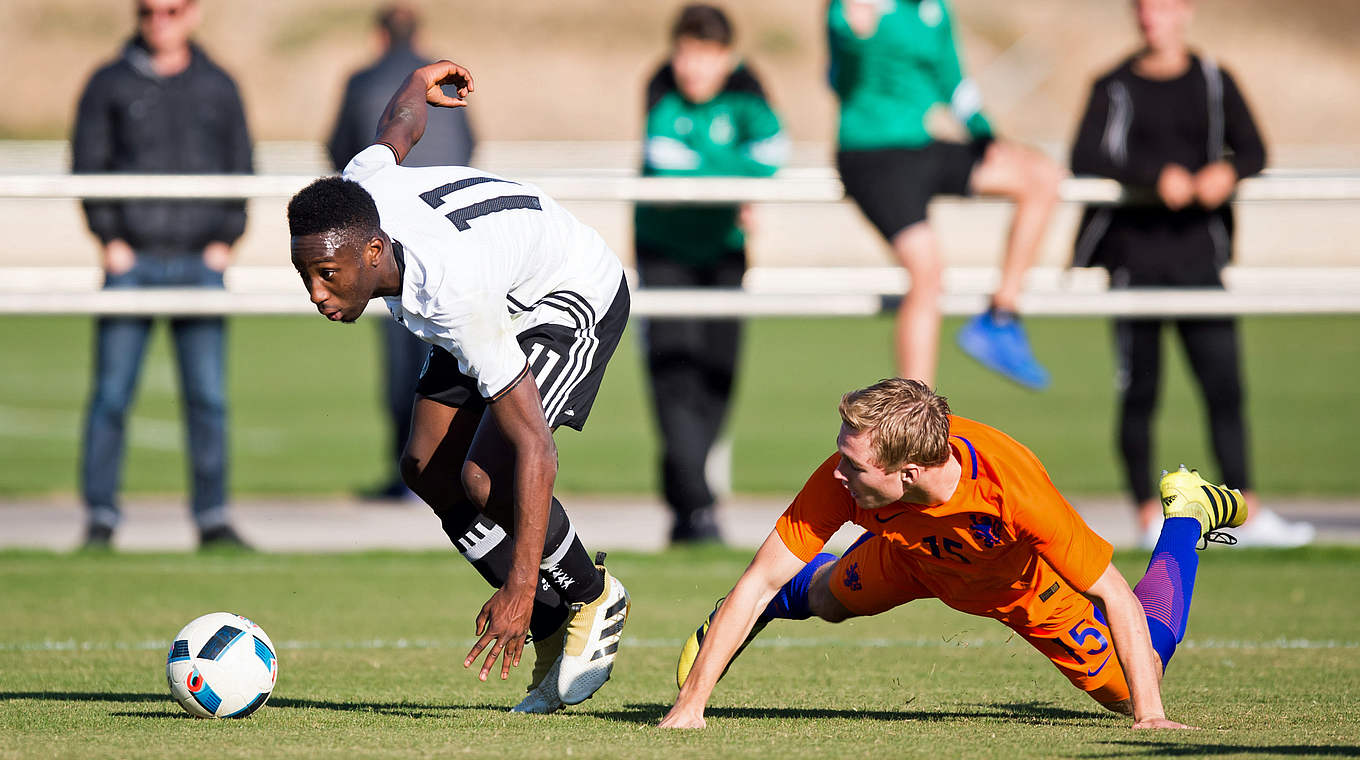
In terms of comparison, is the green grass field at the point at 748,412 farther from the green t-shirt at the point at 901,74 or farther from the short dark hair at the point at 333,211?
the short dark hair at the point at 333,211

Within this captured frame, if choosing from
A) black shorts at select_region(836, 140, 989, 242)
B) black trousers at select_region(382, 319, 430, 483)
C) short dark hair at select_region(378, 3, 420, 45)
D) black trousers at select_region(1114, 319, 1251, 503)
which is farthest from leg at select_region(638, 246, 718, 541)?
short dark hair at select_region(378, 3, 420, 45)

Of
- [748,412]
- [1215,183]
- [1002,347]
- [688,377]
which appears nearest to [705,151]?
[688,377]

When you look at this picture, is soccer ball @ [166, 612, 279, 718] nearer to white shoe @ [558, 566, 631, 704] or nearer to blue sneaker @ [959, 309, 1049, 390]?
white shoe @ [558, 566, 631, 704]

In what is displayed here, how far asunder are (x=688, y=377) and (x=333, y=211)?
4522 millimetres

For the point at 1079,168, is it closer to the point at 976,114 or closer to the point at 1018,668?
the point at 976,114

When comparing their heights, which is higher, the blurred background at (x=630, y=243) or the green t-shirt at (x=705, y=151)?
the green t-shirt at (x=705, y=151)

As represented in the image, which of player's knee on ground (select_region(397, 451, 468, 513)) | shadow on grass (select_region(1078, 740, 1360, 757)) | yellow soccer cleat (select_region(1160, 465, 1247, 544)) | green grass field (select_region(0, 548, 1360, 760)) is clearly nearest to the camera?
shadow on grass (select_region(1078, 740, 1360, 757))

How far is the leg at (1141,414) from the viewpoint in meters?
8.38

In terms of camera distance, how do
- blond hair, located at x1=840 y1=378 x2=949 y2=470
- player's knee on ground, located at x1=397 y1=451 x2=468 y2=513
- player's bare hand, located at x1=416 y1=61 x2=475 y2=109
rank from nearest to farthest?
blond hair, located at x1=840 y1=378 x2=949 y2=470 < player's knee on ground, located at x1=397 y1=451 x2=468 y2=513 < player's bare hand, located at x1=416 y1=61 x2=475 y2=109

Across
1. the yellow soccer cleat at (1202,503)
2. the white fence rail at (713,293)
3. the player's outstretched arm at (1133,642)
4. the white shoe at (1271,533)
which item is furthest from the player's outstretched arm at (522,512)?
the white shoe at (1271,533)

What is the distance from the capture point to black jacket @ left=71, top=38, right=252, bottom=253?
28.0 ft

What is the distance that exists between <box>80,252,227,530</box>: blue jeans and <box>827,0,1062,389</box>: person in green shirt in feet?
10.7

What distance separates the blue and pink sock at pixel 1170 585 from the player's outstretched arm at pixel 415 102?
261 cm

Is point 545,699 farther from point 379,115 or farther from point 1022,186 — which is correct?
point 379,115
